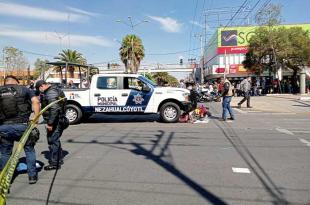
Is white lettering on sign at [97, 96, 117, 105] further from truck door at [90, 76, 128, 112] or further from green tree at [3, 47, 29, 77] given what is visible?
green tree at [3, 47, 29, 77]

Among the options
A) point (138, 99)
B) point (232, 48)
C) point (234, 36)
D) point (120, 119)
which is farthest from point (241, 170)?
point (234, 36)

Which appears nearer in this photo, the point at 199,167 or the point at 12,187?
the point at 12,187

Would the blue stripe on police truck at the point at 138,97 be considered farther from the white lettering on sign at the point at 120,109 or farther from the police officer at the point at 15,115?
the police officer at the point at 15,115

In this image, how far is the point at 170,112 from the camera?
13.9 m

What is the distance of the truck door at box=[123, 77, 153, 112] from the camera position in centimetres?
1368

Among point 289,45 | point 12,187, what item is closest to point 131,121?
point 12,187

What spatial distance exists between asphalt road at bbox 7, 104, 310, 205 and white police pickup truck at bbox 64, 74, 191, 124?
2372mm

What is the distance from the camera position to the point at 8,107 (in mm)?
5637

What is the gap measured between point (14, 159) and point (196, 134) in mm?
8045

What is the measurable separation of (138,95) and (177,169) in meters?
7.26

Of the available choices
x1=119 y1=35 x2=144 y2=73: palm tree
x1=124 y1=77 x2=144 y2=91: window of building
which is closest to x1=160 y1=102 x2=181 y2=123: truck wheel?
x1=124 y1=77 x2=144 y2=91: window of building

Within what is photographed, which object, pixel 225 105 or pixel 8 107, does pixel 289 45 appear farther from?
pixel 8 107

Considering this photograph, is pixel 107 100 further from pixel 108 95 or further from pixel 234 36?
pixel 234 36

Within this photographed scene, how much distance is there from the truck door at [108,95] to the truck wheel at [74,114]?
600 mm
